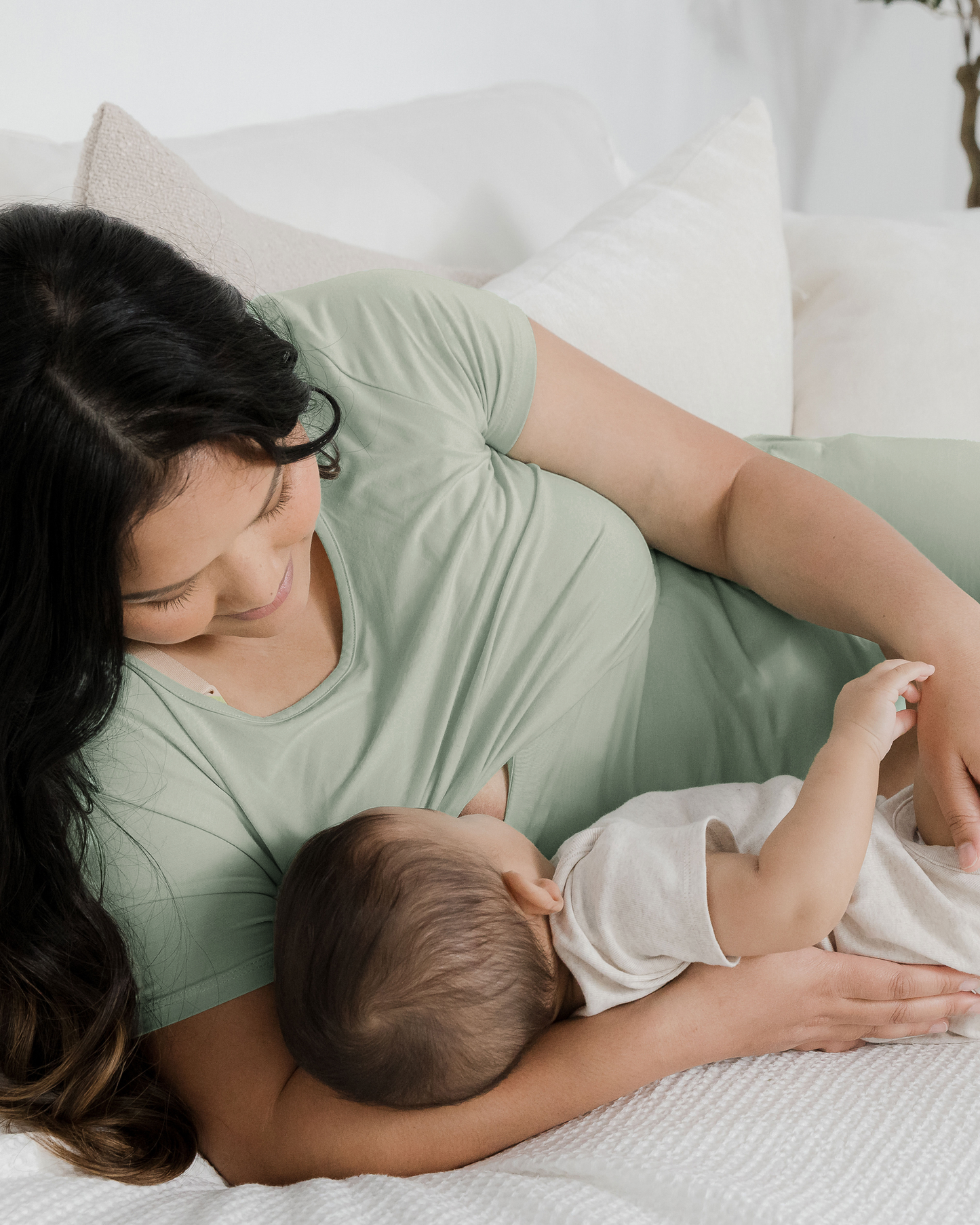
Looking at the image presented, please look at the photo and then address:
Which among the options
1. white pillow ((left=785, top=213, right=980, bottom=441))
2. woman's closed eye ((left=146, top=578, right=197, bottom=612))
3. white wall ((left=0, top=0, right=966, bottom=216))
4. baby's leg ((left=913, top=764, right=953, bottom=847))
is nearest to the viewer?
woman's closed eye ((left=146, top=578, right=197, bottom=612))

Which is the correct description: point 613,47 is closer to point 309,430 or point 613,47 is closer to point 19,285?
point 309,430

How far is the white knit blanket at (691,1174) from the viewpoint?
0.65 meters

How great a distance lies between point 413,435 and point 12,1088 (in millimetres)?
674

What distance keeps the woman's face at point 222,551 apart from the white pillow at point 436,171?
29.1 inches

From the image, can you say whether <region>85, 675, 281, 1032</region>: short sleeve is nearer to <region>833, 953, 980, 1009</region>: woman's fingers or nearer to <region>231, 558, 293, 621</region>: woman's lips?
<region>231, 558, 293, 621</region>: woman's lips

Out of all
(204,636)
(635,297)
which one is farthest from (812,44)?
(204,636)

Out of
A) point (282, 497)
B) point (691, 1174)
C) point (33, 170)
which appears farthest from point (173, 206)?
point (691, 1174)

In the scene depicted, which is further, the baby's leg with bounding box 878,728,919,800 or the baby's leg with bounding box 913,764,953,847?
the baby's leg with bounding box 878,728,919,800

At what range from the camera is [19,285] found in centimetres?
67

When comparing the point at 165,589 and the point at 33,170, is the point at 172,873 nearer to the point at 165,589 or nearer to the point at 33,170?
the point at 165,589

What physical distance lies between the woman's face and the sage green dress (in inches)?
3.4

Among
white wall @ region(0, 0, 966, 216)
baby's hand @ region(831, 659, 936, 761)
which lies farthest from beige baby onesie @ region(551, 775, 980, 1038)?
white wall @ region(0, 0, 966, 216)

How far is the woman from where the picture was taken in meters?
0.71

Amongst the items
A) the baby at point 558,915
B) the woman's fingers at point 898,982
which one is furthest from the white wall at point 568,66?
the woman's fingers at point 898,982
